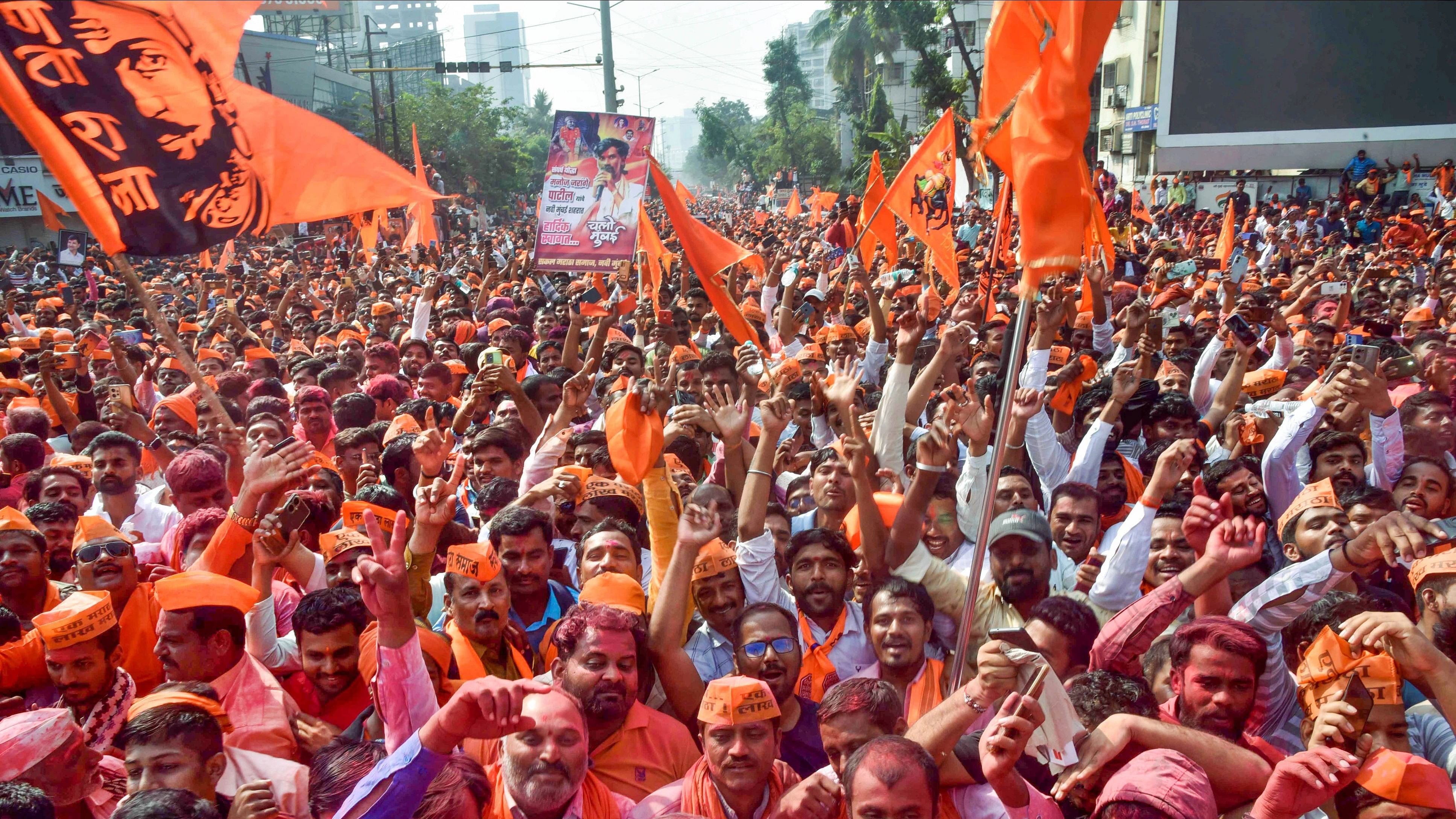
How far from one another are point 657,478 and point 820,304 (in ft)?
20.8

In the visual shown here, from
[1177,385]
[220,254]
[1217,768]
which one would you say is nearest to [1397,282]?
[1177,385]

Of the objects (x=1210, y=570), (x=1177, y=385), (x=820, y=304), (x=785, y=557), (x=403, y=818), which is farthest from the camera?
(x=820, y=304)

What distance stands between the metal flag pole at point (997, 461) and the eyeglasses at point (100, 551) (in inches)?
116

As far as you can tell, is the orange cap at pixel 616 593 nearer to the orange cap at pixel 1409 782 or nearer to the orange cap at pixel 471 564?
the orange cap at pixel 471 564

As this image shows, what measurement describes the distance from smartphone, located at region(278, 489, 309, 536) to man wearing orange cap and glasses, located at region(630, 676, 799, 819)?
5.76 ft

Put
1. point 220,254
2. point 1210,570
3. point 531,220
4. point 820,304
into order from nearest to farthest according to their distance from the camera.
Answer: point 1210,570 < point 820,304 < point 220,254 < point 531,220

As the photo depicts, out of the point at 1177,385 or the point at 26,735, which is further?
the point at 1177,385

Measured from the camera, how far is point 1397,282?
10.7 meters

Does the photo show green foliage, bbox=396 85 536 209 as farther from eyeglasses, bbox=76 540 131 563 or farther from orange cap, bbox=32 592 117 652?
orange cap, bbox=32 592 117 652

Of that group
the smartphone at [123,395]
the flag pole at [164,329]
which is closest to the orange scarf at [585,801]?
the flag pole at [164,329]

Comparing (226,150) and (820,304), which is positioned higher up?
(226,150)

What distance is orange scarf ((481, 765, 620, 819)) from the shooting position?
2.62m

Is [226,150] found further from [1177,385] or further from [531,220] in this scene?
[531,220]

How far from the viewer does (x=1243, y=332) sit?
6.33 m
